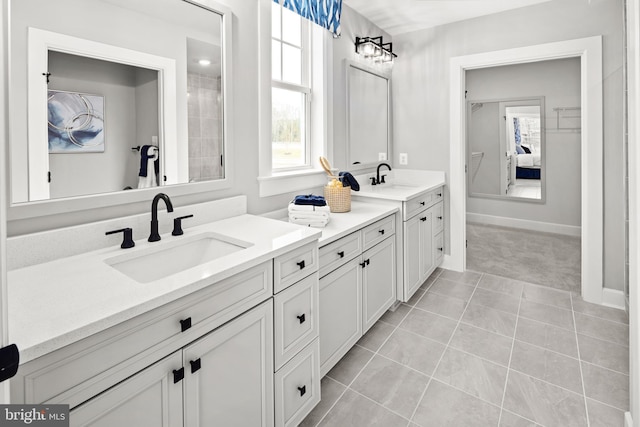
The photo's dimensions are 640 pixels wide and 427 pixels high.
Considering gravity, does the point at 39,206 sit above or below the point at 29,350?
above

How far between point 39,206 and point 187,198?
0.61 meters

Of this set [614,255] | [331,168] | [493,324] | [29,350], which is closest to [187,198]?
[29,350]

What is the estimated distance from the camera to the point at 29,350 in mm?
710

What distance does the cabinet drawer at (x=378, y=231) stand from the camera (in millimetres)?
2211

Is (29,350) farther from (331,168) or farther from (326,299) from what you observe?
(331,168)

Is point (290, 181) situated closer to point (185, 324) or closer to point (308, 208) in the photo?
point (308, 208)

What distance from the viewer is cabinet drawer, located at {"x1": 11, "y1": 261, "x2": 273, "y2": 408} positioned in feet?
2.50

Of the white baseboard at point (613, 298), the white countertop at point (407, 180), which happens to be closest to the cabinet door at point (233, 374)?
the white countertop at point (407, 180)

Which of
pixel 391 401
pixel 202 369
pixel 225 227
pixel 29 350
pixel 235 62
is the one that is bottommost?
pixel 391 401

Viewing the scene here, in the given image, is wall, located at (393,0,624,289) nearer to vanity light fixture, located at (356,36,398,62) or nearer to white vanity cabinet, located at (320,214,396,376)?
vanity light fixture, located at (356,36,398,62)

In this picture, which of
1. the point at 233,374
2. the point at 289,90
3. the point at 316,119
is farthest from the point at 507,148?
the point at 233,374

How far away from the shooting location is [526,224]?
5.52 metres

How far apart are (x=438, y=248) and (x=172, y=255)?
2.70 meters

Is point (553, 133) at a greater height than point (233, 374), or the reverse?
point (553, 133)
